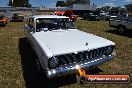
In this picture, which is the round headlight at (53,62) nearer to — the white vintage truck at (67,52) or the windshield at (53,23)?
the white vintage truck at (67,52)

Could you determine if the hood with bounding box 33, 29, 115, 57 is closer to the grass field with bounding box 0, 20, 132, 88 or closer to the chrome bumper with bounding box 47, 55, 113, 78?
the chrome bumper with bounding box 47, 55, 113, 78

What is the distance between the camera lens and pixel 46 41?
6195mm

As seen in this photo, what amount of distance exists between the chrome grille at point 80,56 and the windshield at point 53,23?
226 cm

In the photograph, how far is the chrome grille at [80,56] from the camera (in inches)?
210

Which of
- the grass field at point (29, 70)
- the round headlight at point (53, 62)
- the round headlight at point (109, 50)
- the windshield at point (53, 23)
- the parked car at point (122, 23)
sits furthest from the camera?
the parked car at point (122, 23)

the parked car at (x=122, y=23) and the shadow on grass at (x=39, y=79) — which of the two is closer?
the shadow on grass at (x=39, y=79)

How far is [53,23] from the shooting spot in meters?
8.00

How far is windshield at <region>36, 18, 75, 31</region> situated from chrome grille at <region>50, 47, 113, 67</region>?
7.42 feet

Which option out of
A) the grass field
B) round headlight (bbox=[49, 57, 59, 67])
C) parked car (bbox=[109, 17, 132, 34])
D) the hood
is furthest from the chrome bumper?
parked car (bbox=[109, 17, 132, 34])

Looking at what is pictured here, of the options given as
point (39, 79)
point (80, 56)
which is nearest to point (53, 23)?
point (39, 79)

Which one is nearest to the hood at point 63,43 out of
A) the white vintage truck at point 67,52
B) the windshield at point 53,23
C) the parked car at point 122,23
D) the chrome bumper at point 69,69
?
the white vintage truck at point 67,52

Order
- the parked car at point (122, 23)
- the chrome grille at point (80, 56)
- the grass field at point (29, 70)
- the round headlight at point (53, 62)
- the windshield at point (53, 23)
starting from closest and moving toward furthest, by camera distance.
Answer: the round headlight at point (53, 62), the chrome grille at point (80, 56), the grass field at point (29, 70), the windshield at point (53, 23), the parked car at point (122, 23)

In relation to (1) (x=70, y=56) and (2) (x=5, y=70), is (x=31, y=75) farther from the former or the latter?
(1) (x=70, y=56)

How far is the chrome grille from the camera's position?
533 centimetres
